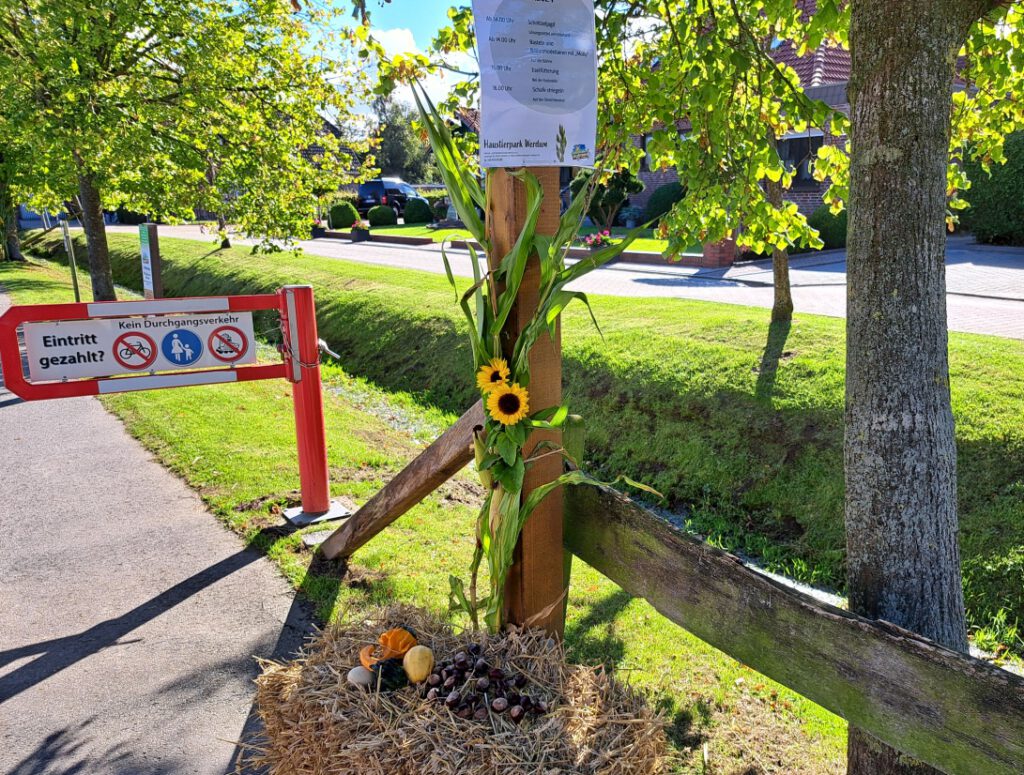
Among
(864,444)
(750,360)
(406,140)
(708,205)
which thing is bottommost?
(750,360)

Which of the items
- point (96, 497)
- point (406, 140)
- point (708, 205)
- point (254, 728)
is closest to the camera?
point (254, 728)

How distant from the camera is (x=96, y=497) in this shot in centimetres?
550

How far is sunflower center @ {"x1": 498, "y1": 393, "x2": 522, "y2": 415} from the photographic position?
225 centimetres

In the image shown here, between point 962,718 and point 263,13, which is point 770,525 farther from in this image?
point 263,13

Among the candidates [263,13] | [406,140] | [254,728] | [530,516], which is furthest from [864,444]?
[406,140]

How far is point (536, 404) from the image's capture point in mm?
2426

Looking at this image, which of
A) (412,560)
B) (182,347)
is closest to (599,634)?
(412,560)

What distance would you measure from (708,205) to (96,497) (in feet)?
15.1

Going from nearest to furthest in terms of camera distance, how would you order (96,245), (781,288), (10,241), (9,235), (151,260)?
(151,260), (781,288), (96,245), (10,241), (9,235)

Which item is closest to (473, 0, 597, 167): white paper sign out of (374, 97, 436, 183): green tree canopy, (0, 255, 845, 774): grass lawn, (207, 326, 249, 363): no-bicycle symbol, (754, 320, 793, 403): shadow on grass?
(0, 255, 845, 774): grass lawn

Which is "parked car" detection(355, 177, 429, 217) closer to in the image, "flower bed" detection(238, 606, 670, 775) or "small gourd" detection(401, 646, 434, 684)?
"flower bed" detection(238, 606, 670, 775)

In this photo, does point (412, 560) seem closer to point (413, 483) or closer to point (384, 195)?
point (413, 483)

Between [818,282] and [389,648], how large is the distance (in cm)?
1255

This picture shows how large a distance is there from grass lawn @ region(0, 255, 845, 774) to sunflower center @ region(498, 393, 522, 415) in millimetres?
1337
